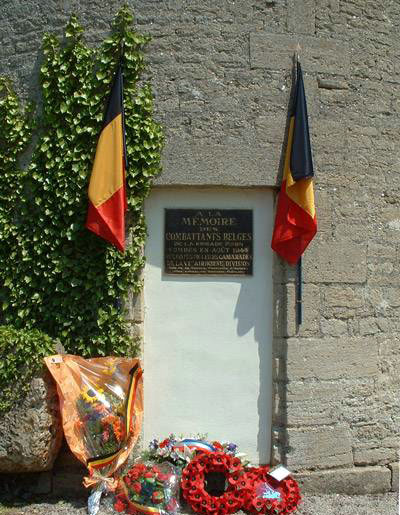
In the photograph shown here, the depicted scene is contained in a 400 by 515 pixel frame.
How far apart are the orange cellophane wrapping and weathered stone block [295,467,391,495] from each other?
1.43 m

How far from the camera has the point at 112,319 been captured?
5145 mm

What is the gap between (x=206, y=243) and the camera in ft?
17.4

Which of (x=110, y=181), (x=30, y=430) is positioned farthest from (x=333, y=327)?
(x=30, y=430)

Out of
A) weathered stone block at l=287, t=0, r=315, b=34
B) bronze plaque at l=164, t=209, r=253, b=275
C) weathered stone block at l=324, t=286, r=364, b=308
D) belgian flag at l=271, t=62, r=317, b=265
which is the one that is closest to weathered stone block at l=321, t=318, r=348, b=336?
weathered stone block at l=324, t=286, r=364, b=308

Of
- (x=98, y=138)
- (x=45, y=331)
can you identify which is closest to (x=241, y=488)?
(x=45, y=331)

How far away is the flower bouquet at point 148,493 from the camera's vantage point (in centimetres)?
462

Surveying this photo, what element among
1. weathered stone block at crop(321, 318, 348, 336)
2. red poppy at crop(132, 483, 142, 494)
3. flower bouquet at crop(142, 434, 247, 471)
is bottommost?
red poppy at crop(132, 483, 142, 494)

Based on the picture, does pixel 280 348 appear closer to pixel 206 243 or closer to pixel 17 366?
pixel 206 243

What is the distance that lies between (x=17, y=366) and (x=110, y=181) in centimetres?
158

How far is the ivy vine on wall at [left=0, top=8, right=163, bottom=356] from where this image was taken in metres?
5.17

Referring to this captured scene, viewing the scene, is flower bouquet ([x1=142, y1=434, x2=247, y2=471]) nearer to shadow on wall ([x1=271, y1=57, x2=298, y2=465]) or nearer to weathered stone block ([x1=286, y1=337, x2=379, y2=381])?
shadow on wall ([x1=271, y1=57, x2=298, y2=465])

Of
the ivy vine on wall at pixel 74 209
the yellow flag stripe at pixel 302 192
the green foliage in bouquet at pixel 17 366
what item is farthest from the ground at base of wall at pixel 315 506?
the yellow flag stripe at pixel 302 192

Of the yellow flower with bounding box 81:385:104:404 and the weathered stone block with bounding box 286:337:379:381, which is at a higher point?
the weathered stone block with bounding box 286:337:379:381

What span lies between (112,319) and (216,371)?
961mm
